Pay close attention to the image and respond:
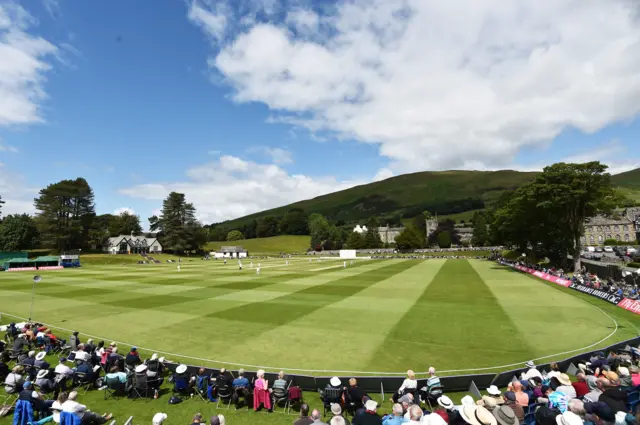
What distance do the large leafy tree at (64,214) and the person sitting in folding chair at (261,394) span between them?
392ft

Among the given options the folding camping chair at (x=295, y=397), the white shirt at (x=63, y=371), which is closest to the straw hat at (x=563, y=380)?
the folding camping chair at (x=295, y=397)

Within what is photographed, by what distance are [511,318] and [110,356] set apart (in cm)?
2198

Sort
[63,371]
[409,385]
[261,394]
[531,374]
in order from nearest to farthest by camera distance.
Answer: [409,385]
[261,394]
[531,374]
[63,371]

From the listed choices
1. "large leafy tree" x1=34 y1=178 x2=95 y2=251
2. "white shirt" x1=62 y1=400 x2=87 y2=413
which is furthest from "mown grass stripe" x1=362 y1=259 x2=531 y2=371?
"large leafy tree" x1=34 y1=178 x2=95 y2=251

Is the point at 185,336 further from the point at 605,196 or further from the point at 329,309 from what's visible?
the point at 605,196

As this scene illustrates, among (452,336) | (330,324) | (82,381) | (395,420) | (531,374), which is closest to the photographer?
(395,420)

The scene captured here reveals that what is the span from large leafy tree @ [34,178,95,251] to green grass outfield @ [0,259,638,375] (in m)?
82.3

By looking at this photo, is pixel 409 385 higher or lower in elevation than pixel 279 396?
higher

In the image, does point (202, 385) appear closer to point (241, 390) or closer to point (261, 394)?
point (241, 390)

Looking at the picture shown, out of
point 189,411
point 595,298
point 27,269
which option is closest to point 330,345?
point 189,411

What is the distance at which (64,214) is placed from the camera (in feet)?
357

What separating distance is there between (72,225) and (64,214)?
5.47m

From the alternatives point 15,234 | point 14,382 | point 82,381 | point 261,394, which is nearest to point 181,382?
point 261,394

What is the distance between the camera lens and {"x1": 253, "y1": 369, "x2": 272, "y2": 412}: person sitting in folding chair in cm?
1048
